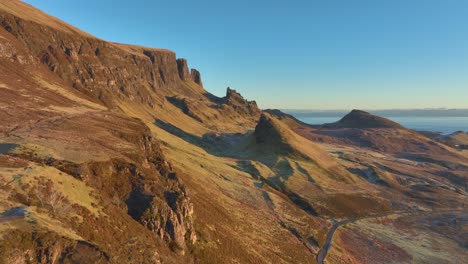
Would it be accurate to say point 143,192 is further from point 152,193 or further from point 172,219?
point 172,219

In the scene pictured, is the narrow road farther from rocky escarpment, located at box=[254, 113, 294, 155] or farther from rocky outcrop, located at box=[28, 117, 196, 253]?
rocky escarpment, located at box=[254, 113, 294, 155]

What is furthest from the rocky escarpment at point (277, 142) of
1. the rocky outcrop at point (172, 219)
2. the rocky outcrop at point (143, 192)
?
the rocky outcrop at point (172, 219)

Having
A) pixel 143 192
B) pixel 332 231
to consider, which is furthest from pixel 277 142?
pixel 143 192

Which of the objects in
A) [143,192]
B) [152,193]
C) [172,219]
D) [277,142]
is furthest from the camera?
[277,142]

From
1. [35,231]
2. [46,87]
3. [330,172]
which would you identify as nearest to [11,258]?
[35,231]

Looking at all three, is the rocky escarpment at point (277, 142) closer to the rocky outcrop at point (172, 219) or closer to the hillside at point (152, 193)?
the hillside at point (152, 193)

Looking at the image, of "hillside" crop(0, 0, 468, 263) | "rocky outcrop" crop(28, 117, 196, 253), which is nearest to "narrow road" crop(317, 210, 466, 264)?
"hillside" crop(0, 0, 468, 263)

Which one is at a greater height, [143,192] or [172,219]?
[143,192]

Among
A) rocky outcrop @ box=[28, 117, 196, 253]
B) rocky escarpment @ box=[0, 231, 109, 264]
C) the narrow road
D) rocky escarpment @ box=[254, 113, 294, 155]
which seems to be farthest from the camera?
rocky escarpment @ box=[254, 113, 294, 155]
